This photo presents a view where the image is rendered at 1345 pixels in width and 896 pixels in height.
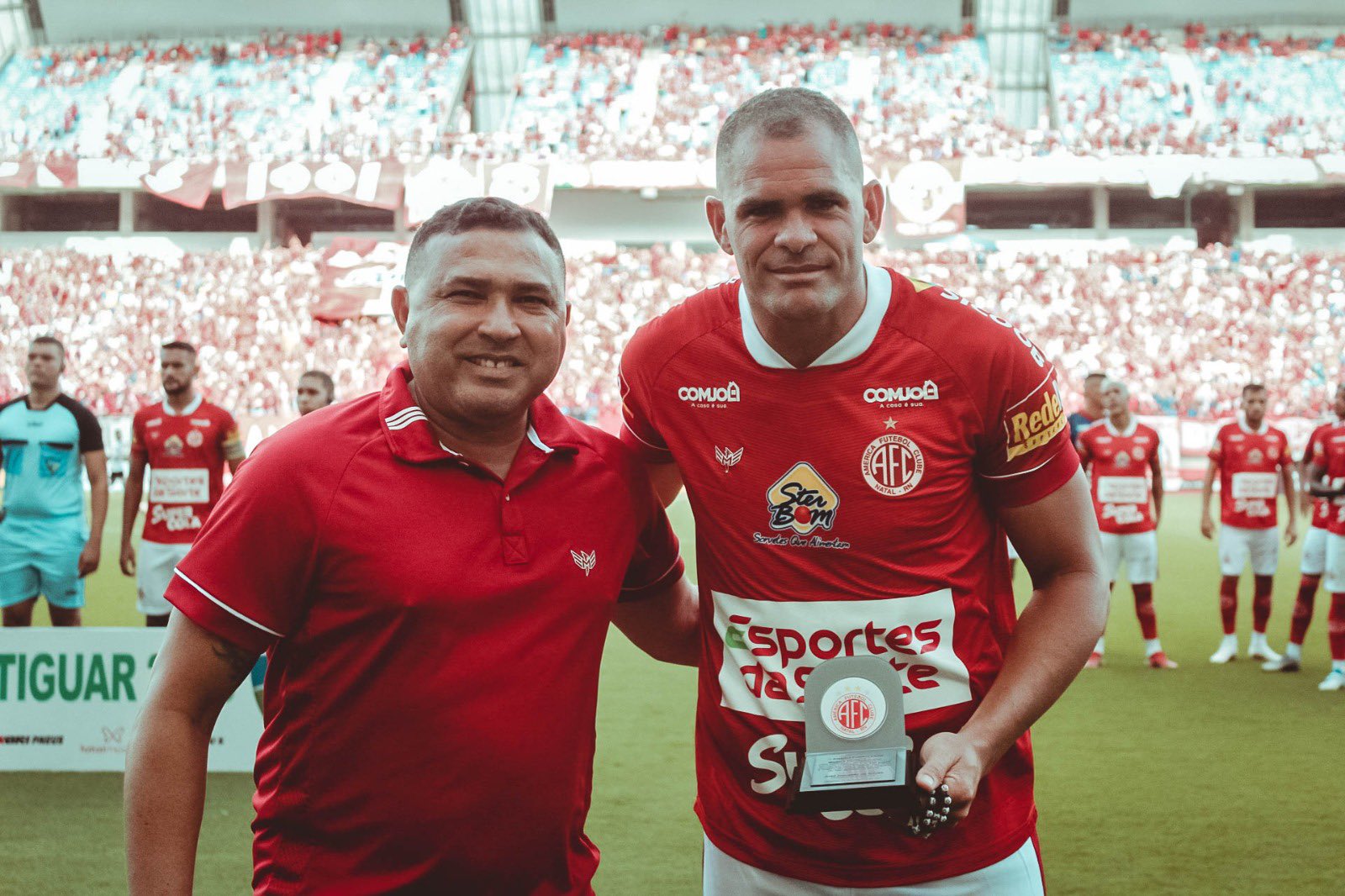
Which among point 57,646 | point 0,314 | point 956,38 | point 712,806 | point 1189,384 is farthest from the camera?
point 956,38

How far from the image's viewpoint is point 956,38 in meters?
35.4

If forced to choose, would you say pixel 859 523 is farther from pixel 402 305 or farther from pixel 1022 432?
pixel 402 305

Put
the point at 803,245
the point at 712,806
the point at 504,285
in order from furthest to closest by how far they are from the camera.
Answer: the point at 712,806 → the point at 803,245 → the point at 504,285

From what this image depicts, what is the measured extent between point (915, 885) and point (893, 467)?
0.76m

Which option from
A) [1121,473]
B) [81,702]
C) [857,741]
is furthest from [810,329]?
[1121,473]

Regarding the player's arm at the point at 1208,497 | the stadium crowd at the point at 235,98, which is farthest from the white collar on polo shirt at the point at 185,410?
the stadium crowd at the point at 235,98

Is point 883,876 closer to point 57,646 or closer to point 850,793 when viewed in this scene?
point 850,793

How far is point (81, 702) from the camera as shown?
18.8 ft

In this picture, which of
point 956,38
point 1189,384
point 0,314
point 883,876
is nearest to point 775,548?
point 883,876

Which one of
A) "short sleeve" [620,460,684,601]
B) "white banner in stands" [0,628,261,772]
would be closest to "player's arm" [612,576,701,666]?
"short sleeve" [620,460,684,601]

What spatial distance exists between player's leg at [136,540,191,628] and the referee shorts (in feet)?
1.26

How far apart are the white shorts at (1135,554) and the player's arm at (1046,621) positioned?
282 inches

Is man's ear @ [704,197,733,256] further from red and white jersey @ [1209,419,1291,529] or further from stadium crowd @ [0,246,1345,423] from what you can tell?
stadium crowd @ [0,246,1345,423]

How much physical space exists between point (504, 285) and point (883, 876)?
1.26m
